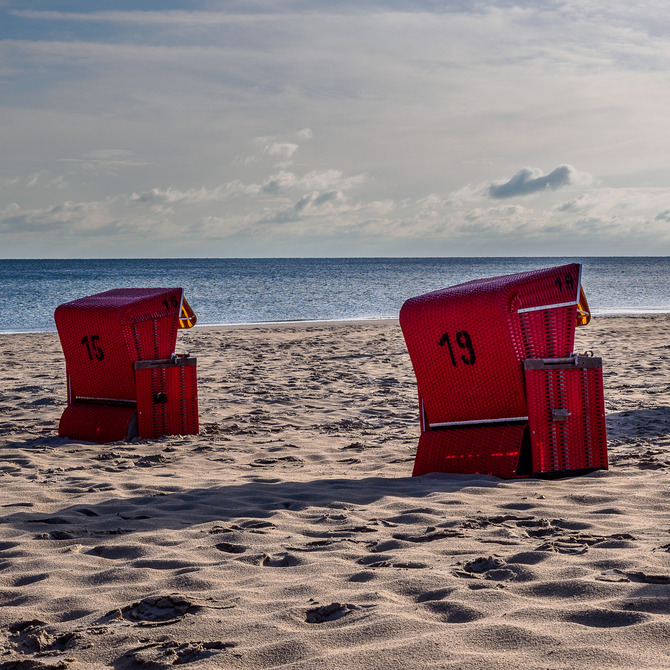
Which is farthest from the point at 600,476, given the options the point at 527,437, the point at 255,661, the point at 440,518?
the point at 255,661

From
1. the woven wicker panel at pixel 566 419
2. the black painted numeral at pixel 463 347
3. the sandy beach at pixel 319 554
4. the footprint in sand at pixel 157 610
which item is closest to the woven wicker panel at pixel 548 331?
the woven wicker panel at pixel 566 419

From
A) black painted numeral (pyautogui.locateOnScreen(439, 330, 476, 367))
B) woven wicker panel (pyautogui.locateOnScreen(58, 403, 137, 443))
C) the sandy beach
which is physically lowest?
the sandy beach

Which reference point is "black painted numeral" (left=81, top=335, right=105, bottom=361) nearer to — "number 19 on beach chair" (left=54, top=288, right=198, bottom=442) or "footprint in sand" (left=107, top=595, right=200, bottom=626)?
"number 19 on beach chair" (left=54, top=288, right=198, bottom=442)

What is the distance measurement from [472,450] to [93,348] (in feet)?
12.4

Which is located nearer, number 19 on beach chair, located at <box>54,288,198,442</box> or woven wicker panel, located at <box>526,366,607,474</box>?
woven wicker panel, located at <box>526,366,607,474</box>

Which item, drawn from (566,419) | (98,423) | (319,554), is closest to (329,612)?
(319,554)

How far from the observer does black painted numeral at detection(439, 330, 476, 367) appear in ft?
17.7

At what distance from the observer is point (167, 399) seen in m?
7.25

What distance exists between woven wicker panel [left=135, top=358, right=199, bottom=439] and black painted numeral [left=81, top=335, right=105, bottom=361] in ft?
1.55

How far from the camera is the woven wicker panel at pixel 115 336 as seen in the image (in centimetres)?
700

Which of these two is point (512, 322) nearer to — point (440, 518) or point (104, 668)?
point (440, 518)

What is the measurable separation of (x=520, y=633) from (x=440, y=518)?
1725 mm

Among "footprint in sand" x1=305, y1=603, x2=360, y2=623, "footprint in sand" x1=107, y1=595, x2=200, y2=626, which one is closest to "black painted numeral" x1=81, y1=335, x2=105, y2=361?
"footprint in sand" x1=107, y1=595, x2=200, y2=626

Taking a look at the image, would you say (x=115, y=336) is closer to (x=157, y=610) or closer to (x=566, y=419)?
(x=566, y=419)
